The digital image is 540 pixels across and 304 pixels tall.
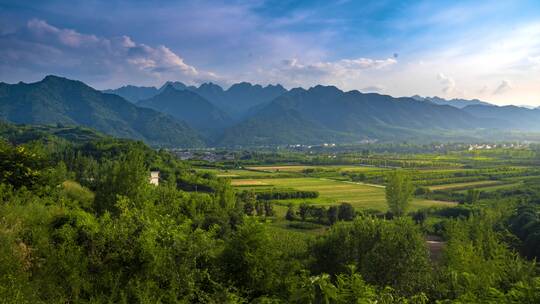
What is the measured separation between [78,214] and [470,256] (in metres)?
29.7

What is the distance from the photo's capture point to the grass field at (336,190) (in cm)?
8294

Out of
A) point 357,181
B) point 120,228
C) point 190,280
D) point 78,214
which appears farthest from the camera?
point 357,181

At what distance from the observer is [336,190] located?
101 meters

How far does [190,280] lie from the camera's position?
51.1 ft

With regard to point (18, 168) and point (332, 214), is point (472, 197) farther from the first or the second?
point (18, 168)

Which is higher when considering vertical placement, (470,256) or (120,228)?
(120,228)

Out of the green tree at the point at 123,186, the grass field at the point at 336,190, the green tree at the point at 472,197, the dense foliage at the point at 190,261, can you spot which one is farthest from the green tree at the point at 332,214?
the green tree at the point at 123,186

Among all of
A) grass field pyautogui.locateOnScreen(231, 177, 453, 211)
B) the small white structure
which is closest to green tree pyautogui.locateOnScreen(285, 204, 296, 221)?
grass field pyautogui.locateOnScreen(231, 177, 453, 211)

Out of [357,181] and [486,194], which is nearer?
[486,194]

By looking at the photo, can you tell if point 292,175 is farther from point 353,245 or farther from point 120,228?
point 120,228

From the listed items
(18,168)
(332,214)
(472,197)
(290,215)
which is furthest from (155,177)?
(472,197)

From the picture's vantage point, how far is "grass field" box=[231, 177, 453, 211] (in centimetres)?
8294

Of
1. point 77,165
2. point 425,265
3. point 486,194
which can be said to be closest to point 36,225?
point 425,265

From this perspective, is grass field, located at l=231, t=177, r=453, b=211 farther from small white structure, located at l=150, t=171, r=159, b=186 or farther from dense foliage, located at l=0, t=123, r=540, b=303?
dense foliage, located at l=0, t=123, r=540, b=303
